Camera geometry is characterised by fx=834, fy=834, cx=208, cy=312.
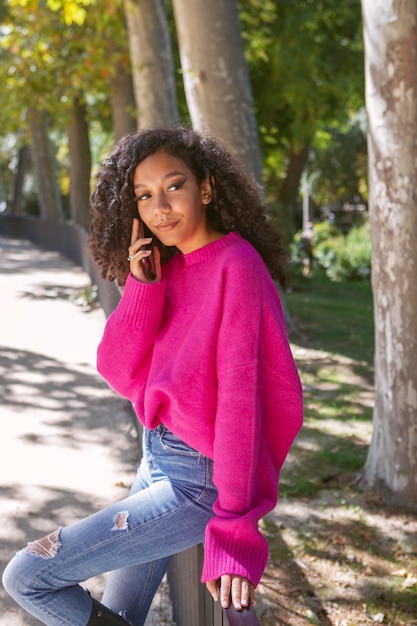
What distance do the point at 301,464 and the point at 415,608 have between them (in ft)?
6.47

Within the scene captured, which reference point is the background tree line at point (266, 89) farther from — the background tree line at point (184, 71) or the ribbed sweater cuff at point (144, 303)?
the ribbed sweater cuff at point (144, 303)

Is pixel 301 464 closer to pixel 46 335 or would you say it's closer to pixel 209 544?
pixel 209 544

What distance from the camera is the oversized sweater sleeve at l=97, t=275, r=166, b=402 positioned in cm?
261

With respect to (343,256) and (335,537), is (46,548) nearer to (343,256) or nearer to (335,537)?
(335,537)

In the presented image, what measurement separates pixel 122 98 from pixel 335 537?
12119mm

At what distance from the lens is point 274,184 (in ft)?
117

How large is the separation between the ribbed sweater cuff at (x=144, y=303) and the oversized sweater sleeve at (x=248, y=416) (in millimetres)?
295

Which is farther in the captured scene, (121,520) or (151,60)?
(151,60)

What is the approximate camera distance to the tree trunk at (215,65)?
323 inches

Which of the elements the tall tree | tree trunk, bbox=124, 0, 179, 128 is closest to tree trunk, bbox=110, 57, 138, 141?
the tall tree

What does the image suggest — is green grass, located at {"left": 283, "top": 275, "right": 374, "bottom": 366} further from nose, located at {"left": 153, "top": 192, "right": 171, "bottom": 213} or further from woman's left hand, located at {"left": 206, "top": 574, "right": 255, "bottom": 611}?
woman's left hand, located at {"left": 206, "top": 574, "right": 255, "bottom": 611}

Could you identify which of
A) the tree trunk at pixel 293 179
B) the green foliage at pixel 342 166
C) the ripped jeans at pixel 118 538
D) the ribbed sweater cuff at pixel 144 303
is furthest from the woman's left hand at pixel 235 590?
the green foliage at pixel 342 166

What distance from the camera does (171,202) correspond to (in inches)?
103

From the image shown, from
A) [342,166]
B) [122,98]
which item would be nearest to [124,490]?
[122,98]
